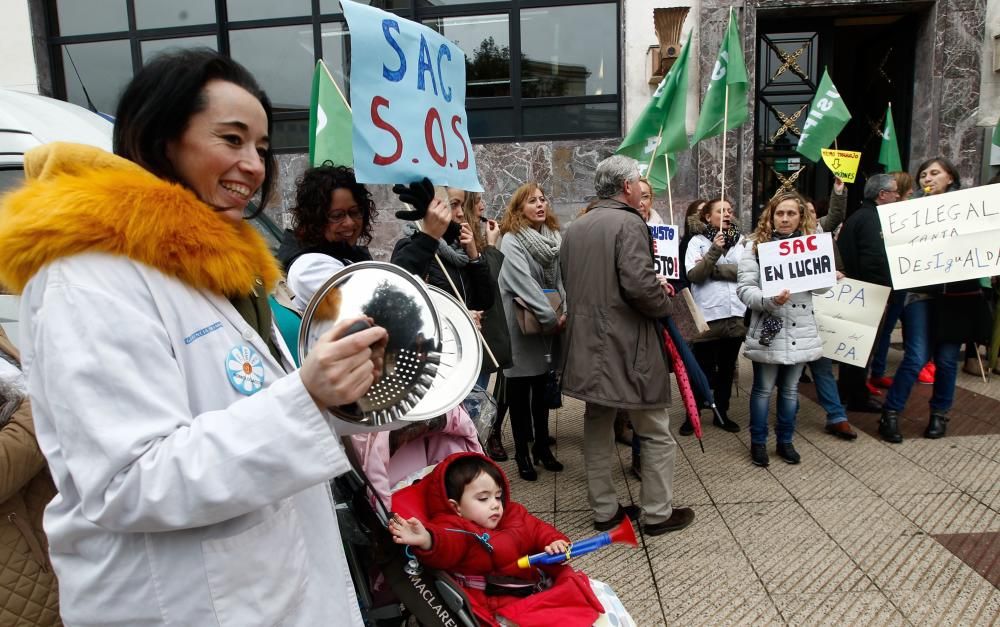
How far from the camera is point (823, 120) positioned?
20.0 feet

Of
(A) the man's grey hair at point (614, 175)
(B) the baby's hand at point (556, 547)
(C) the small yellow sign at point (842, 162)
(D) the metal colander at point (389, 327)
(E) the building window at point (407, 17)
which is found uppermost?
(E) the building window at point (407, 17)

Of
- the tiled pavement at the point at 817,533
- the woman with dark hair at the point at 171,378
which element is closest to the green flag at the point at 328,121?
the woman with dark hair at the point at 171,378

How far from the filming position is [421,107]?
2166 mm

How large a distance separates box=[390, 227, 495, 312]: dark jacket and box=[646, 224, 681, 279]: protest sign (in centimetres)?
193

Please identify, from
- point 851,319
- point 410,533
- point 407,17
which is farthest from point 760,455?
point 407,17

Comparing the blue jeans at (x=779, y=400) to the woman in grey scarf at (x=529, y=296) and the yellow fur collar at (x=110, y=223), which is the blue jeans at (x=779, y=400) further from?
the yellow fur collar at (x=110, y=223)

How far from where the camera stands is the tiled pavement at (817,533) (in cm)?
Result: 288

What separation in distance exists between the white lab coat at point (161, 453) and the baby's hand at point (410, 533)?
2.68 feet

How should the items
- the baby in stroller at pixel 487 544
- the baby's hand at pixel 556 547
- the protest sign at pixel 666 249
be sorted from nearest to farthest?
the baby in stroller at pixel 487 544 < the baby's hand at pixel 556 547 < the protest sign at pixel 666 249

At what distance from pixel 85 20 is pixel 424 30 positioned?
1016 cm

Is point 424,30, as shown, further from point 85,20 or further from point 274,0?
point 85,20

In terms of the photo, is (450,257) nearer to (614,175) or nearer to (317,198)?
(614,175)

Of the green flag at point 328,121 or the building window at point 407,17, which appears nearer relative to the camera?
the green flag at point 328,121

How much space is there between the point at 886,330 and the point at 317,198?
17.9 feet
